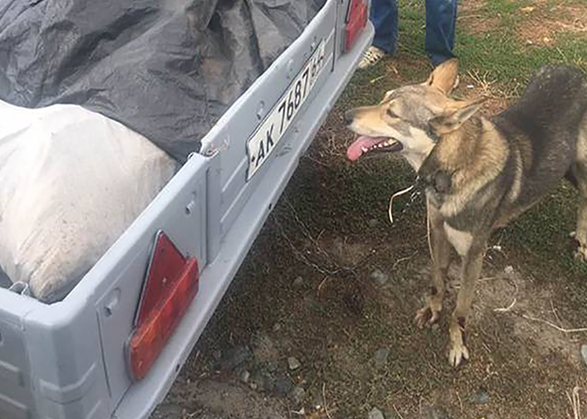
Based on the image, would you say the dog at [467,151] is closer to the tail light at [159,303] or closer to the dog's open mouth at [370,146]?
the dog's open mouth at [370,146]

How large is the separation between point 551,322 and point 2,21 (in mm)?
2633

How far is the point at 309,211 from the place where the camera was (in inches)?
143

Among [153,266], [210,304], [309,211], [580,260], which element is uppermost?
[153,266]

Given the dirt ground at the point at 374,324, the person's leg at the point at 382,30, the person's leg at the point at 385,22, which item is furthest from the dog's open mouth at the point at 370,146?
the person's leg at the point at 385,22

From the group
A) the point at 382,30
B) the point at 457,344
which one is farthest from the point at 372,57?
the point at 457,344

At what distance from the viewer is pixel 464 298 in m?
2.82

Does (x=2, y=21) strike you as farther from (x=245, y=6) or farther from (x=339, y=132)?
(x=339, y=132)

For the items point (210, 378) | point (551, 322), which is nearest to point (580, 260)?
point (551, 322)

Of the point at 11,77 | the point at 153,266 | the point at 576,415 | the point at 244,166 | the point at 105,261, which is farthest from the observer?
the point at 576,415

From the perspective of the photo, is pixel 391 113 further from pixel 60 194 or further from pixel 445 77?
pixel 60 194

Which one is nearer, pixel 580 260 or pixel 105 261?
pixel 105 261

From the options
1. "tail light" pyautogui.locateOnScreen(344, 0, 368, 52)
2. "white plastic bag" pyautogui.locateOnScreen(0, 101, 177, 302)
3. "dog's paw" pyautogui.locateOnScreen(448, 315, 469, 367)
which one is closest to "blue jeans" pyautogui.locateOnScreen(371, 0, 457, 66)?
"tail light" pyautogui.locateOnScreen(344, 0, 368, 52)

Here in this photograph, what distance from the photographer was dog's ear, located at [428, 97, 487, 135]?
7.70 feet

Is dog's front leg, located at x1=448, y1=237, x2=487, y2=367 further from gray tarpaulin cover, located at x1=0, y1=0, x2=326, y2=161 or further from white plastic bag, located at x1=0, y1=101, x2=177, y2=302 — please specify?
white plastic bag, located at x1=0, y1=101, x2=177, y2=302
